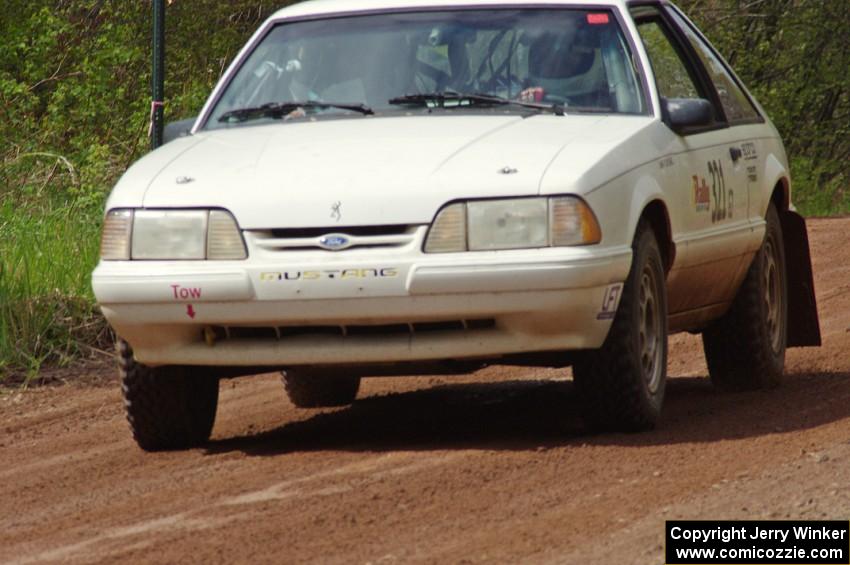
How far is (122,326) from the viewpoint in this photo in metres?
6.39

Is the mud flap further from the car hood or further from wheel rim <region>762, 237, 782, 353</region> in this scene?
the car hood

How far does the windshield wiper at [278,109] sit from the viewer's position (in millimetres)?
7168

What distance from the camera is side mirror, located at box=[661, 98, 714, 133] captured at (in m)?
7.06

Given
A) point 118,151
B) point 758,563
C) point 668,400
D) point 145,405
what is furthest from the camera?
point 118,151

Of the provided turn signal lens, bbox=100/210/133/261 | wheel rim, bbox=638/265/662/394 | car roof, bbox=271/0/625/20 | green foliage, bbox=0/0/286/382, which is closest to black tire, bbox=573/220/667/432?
wheel rim, bbox=638/265/662/394

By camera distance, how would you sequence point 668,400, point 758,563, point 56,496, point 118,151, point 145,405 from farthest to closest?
point 118,151 → point 668,400 → point 145,405 → point 56,496 → point 758,563

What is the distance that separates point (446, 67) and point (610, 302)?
55.2 inches

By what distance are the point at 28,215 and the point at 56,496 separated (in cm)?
651

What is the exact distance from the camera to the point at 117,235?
20.9 feet

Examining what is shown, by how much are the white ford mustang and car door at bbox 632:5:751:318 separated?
0.06 ft

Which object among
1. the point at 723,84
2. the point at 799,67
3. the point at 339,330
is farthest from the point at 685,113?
the point at 799,67

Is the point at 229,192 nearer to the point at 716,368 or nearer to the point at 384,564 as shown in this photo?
the point at 384,564

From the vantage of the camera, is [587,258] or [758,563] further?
[587,258]

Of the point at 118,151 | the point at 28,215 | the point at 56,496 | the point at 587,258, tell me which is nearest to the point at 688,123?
the point at 587,258
